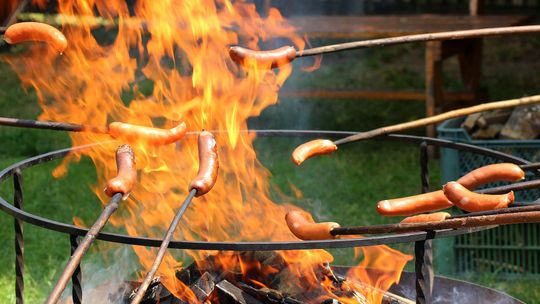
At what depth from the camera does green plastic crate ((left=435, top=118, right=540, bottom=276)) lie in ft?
14.4

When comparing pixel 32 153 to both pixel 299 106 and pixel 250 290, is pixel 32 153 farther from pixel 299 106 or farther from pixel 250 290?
pixel 250 290

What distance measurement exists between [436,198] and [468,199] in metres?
0.16

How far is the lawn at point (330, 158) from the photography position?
15.9ft

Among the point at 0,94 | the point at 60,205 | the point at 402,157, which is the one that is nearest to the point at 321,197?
the point at 402,157

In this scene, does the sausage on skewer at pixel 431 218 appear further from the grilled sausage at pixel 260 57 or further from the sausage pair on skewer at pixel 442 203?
the grilled sausage at pixel 260 57

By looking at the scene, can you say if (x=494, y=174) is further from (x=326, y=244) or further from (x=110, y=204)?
(x=110, y=204)

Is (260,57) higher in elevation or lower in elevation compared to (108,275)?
higher

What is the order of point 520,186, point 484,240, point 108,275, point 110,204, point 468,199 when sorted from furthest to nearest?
point 484,240 < point 108,275 < point 520,186 < point 468,199 < point 110,204

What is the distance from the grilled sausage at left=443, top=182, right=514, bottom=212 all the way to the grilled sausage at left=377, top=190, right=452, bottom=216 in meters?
0.11

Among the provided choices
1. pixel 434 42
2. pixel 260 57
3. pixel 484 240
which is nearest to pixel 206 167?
pixel 260 57

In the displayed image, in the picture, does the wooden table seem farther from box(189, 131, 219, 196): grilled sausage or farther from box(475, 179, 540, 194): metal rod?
box(189, 131, 219, 196): grilled sausage

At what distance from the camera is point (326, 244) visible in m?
2.00

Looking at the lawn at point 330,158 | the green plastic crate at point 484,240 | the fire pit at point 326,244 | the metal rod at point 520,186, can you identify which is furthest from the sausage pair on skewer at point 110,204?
the green plastic crate at point 484,240

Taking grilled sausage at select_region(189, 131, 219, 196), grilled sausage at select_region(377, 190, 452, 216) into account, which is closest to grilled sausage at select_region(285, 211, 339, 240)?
grilled sausage at select_region(377, 190, 452, 216)
